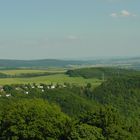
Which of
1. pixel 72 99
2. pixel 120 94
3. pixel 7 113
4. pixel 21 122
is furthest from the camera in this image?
pixel 120 94

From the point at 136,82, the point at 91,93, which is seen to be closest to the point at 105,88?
the point at 91,93

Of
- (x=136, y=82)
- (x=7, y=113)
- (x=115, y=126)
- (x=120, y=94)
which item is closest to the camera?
(x=115, y=126)

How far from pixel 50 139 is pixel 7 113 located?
9582 millimetres

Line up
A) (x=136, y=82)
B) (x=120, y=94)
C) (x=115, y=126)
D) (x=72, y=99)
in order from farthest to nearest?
(x=136, y=82) → (x=120, y=94) → (x=72, y=99) → (x=115, y=126)

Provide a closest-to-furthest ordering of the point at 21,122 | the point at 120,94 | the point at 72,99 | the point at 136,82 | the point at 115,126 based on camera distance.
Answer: the point at 115,126, the point at 21,122, the point at 72,99, the point at 120,94, the point at 136,82

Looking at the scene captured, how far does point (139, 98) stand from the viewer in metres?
137

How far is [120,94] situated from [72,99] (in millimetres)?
18160

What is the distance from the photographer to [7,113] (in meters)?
61.7

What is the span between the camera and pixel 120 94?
142 m

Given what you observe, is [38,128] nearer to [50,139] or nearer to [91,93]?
[50,139]

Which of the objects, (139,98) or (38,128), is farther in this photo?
(139,98)

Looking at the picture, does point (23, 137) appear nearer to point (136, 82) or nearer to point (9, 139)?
point (9, 139)

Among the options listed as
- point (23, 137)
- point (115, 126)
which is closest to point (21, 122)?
point (23, 137)

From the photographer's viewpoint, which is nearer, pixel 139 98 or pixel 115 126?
pixel 115 126
